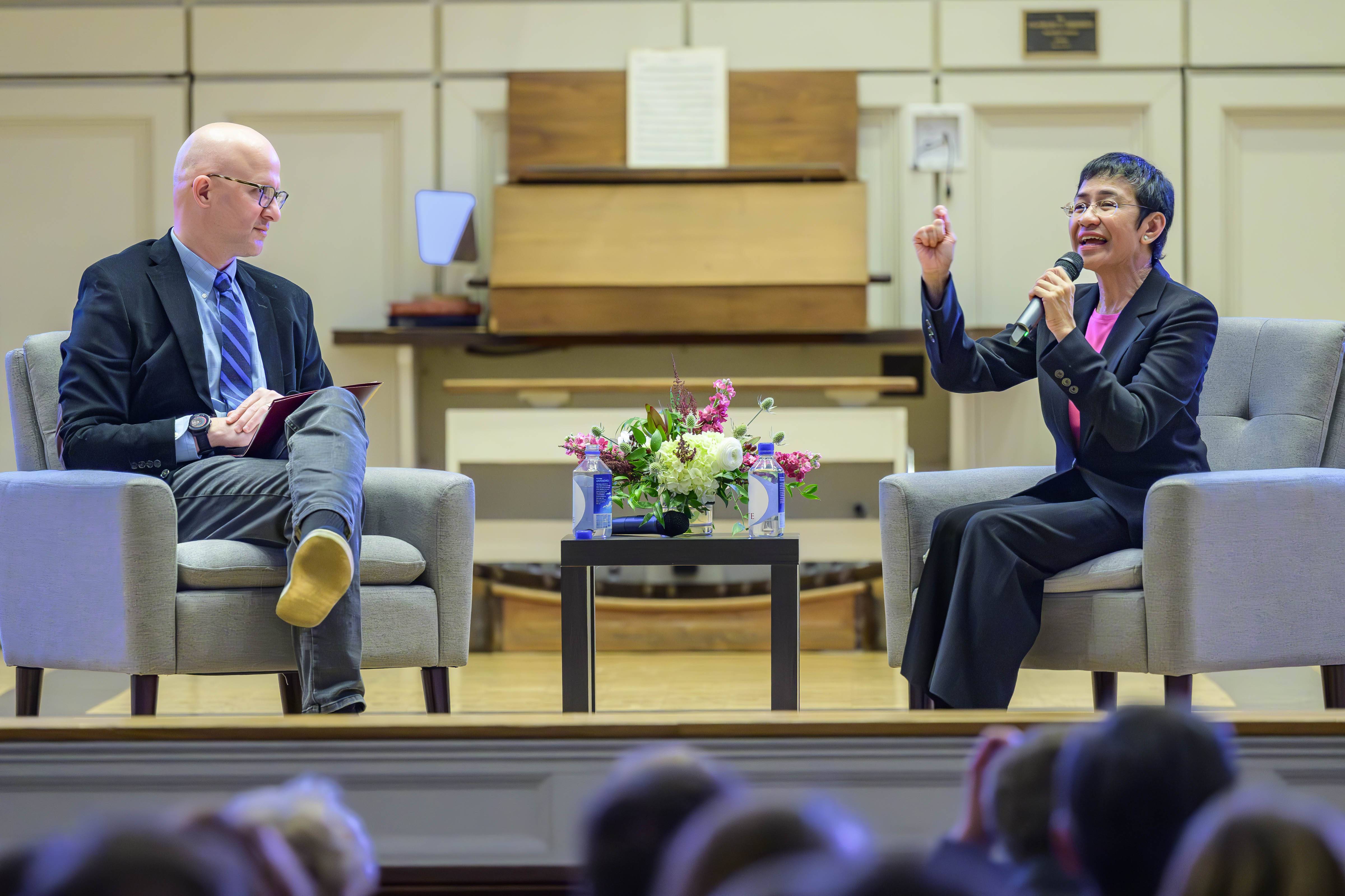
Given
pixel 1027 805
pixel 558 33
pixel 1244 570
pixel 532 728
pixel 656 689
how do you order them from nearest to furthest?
1. pixel 1027 805
2. pixel 532 728
3. pixel 1244 570
4. pixel 656 689
5. pixel 558 33

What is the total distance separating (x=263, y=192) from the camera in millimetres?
2195

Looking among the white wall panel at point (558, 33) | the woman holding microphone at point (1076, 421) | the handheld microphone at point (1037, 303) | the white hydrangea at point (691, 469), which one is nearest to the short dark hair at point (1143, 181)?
the woman holding microphone at point (1076, 421)

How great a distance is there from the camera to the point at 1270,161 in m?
4.09

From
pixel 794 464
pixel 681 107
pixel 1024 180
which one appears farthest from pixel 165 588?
pixel 1024 180

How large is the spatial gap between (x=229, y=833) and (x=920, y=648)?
1699 millimetres

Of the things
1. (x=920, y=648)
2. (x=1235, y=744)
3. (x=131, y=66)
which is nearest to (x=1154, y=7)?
(x=920, y=648)

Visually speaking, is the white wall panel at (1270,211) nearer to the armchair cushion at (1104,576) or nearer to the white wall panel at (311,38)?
the armchair cushion at (1104,576)

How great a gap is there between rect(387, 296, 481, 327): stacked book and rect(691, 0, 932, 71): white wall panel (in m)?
1.21

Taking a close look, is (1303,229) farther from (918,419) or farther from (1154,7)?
(918,419)

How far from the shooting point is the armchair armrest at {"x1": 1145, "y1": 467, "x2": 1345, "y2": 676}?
180 cm

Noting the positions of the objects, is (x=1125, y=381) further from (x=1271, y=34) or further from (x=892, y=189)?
(x=1271, y=34)

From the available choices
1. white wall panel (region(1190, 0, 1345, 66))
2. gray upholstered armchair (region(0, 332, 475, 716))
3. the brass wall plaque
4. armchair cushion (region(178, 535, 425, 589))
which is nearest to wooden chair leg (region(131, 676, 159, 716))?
gray upholstered armchair (region(0, 332, 475, 716))

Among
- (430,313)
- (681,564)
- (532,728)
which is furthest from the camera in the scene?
(430,313)

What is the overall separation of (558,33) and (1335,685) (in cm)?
318
